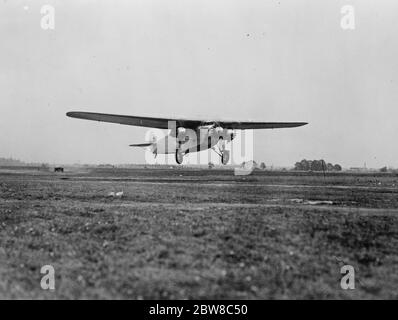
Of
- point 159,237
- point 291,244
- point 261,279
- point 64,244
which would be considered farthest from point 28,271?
point 291,244

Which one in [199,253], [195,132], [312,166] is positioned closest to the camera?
[199,253]

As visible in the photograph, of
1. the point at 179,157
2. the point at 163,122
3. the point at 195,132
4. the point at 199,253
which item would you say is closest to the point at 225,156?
the point at 195,132

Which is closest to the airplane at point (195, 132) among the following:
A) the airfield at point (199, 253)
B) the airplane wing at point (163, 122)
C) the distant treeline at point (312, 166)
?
the airplane wing at point (163, 122)

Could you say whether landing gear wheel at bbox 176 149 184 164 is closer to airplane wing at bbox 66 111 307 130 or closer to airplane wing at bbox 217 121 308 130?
airplane wing at bbox 66 111 307 130

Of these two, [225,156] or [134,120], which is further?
[225,156]

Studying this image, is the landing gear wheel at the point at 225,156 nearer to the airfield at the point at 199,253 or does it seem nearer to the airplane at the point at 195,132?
the airplane at the point at 195,132

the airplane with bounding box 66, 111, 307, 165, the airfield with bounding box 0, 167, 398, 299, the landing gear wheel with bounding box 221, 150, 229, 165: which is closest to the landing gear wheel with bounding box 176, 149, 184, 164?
the airplane with bounding box 66, 111, 307, 165

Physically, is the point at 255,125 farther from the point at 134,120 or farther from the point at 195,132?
the point at 134,120
